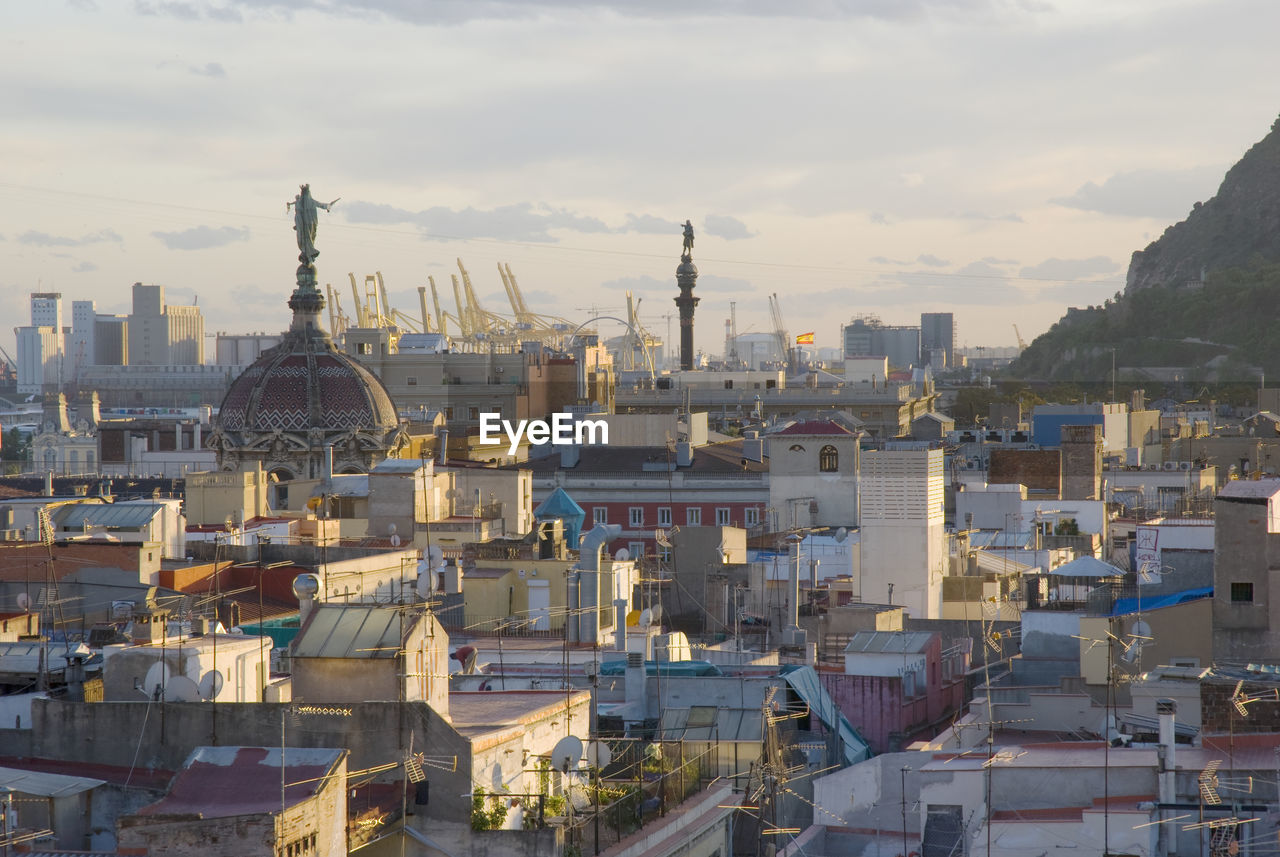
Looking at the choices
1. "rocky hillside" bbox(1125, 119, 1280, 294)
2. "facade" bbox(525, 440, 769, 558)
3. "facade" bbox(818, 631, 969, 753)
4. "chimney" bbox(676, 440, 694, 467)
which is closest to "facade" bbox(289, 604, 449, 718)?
"facade" bbox(818, 631, 969, 753)

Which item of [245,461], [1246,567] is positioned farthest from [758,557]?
[245,461]

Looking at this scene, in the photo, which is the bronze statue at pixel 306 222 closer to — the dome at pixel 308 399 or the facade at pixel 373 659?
the dome at pixel 308 399

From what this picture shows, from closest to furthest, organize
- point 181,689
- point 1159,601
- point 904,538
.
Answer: point 181,689 → point 1159,601 → point 904,538

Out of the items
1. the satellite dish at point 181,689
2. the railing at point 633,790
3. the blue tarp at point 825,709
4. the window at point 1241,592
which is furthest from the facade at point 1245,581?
the satellite dish at point 181,689

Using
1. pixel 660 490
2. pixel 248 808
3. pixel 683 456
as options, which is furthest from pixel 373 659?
pixel 683 456

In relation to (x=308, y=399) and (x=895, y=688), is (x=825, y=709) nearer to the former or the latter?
(x=895, y=688)
